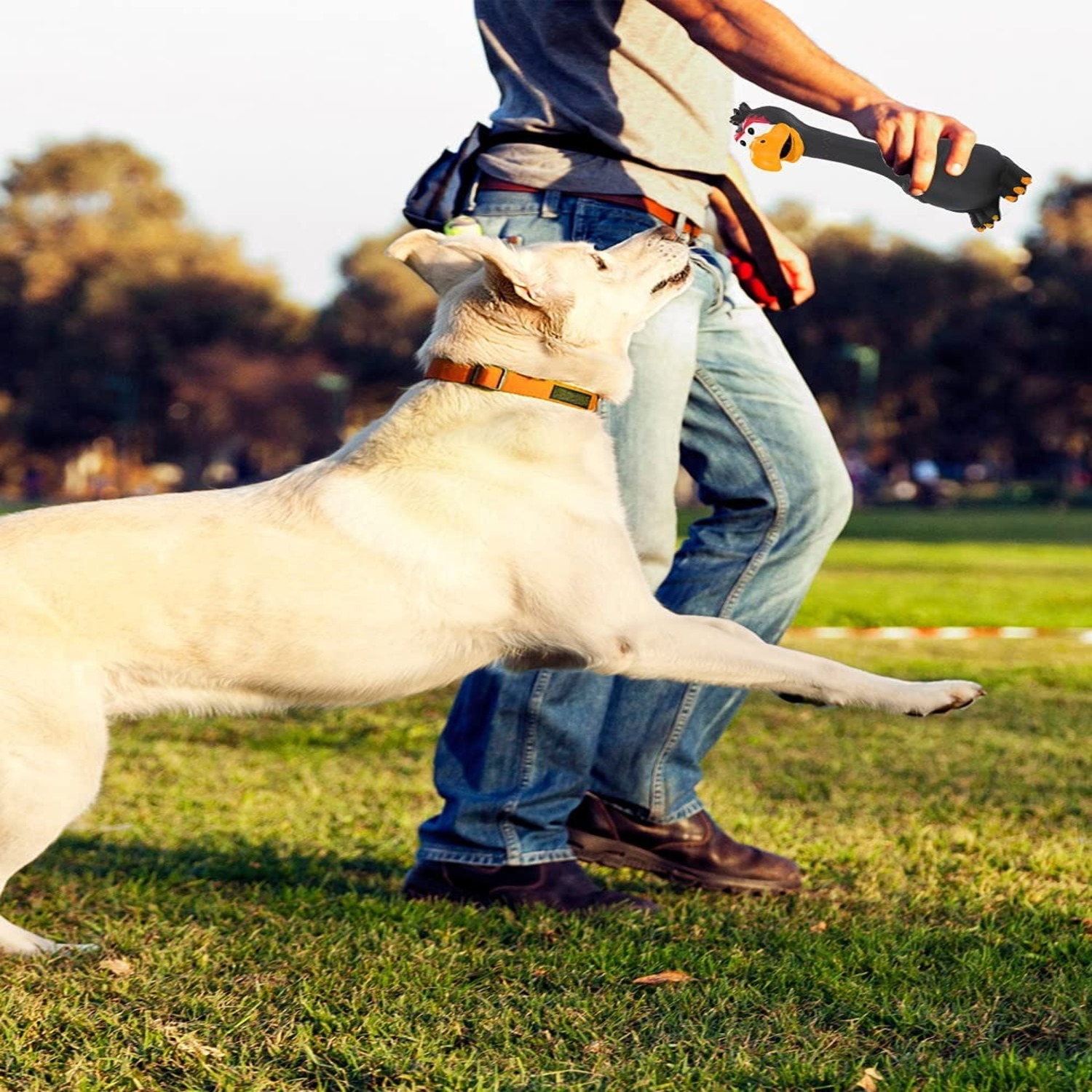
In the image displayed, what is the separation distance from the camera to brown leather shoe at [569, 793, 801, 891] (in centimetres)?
449

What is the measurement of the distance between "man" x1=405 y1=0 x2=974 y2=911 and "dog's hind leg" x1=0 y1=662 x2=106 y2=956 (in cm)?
120

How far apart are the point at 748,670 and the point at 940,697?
1.58ft

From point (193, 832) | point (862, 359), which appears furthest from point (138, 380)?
point (193, 832)

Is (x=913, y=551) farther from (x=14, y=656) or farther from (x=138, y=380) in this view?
(x=138, y=380)

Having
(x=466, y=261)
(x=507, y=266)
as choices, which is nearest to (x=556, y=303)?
(x=507, y=266)

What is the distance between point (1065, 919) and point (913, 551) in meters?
20.4

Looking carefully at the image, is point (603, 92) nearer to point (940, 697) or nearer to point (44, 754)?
point (940, 697)

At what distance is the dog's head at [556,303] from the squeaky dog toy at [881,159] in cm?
37

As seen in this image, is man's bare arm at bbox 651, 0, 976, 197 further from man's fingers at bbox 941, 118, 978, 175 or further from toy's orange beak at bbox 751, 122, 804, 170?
toy's orange beak at bbox 751, 122, 804, 170

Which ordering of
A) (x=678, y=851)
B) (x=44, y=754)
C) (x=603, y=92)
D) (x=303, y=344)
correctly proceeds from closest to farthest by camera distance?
(x=44, y=754)
(x=603, y=92)
(x=678, y=851)
(x=303, y=344)

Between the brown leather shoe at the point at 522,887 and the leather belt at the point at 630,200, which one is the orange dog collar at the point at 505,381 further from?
the brown leather shoe at the point at 522,887

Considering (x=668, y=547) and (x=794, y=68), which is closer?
(x=794, y=68)

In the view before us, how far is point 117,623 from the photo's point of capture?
349 centimetres

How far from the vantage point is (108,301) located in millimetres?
62562
